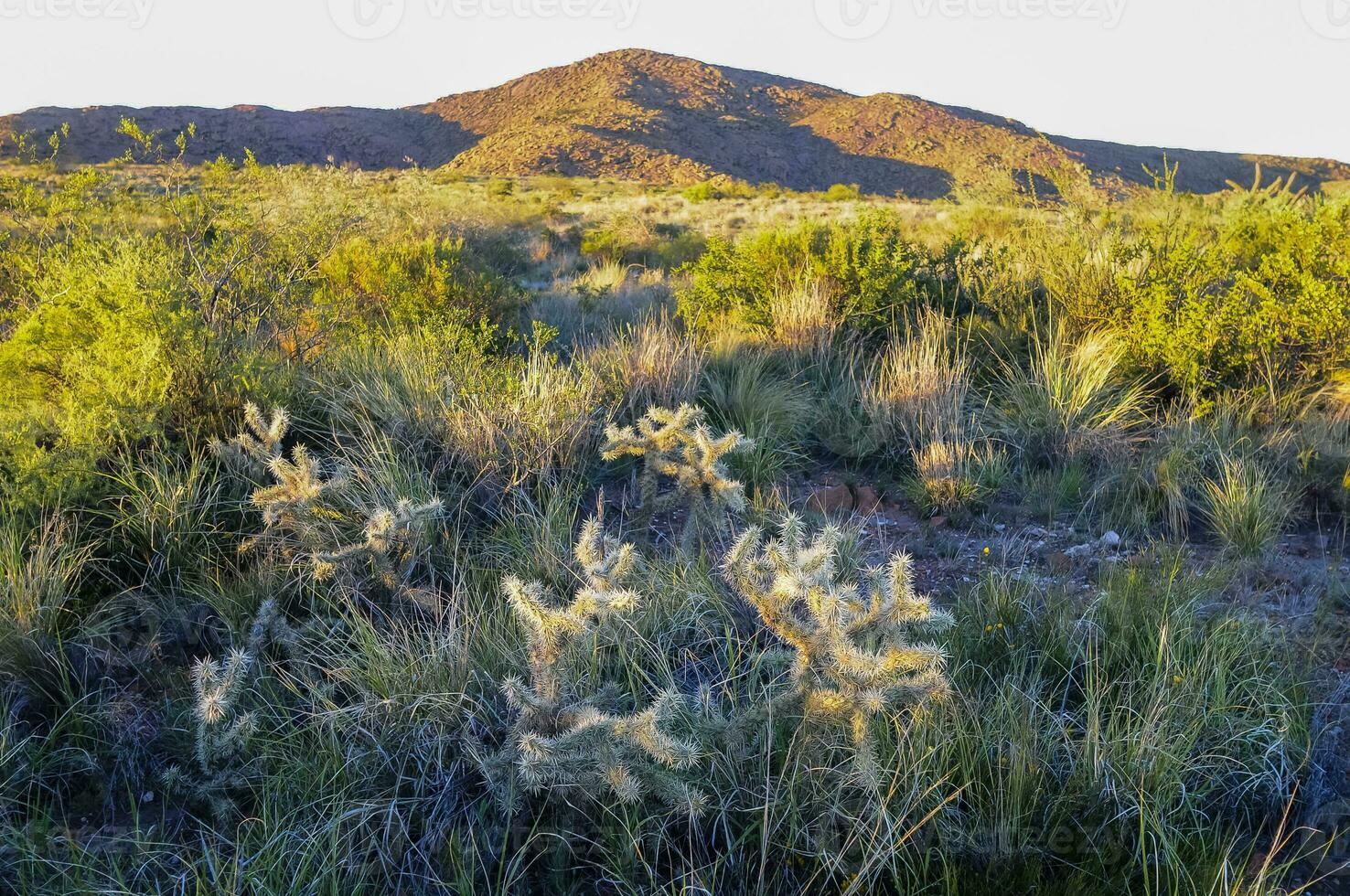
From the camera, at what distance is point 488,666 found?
298 centimetres

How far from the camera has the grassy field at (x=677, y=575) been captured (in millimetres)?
2338

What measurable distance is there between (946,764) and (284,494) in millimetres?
2591

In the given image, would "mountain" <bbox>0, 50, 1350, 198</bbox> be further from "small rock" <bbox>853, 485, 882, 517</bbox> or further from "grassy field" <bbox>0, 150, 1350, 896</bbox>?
"small rock" <bbox>853, 485, 882, 517</bbox>

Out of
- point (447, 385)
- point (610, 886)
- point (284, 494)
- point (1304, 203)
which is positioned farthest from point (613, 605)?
point (1304, 203)

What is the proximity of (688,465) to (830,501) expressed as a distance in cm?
129

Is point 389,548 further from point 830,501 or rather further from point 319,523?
point 830,501

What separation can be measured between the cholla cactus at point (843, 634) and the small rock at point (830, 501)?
2295mm

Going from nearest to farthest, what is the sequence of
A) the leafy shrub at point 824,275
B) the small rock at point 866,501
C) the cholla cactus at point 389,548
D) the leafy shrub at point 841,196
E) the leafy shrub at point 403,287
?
the cholla cactus at point 389,548 → the small rock at point 866,501 → the leafy shrub at point 403,287 → the leafy shrub at point 824,275 → the leafy shrub at point 841,196

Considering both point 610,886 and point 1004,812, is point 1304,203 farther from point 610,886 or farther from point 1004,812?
point 610,886

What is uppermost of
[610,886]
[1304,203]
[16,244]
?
[1304,203]

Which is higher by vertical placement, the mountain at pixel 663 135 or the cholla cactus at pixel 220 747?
the mountain at pixel 663 135

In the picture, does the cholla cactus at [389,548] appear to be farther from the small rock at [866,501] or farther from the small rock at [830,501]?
the small rock at [866,501]

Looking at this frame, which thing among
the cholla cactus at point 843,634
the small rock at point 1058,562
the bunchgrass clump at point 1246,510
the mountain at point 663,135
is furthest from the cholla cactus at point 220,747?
the mountain at point 663,135

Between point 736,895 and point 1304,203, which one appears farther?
point 1304,203
